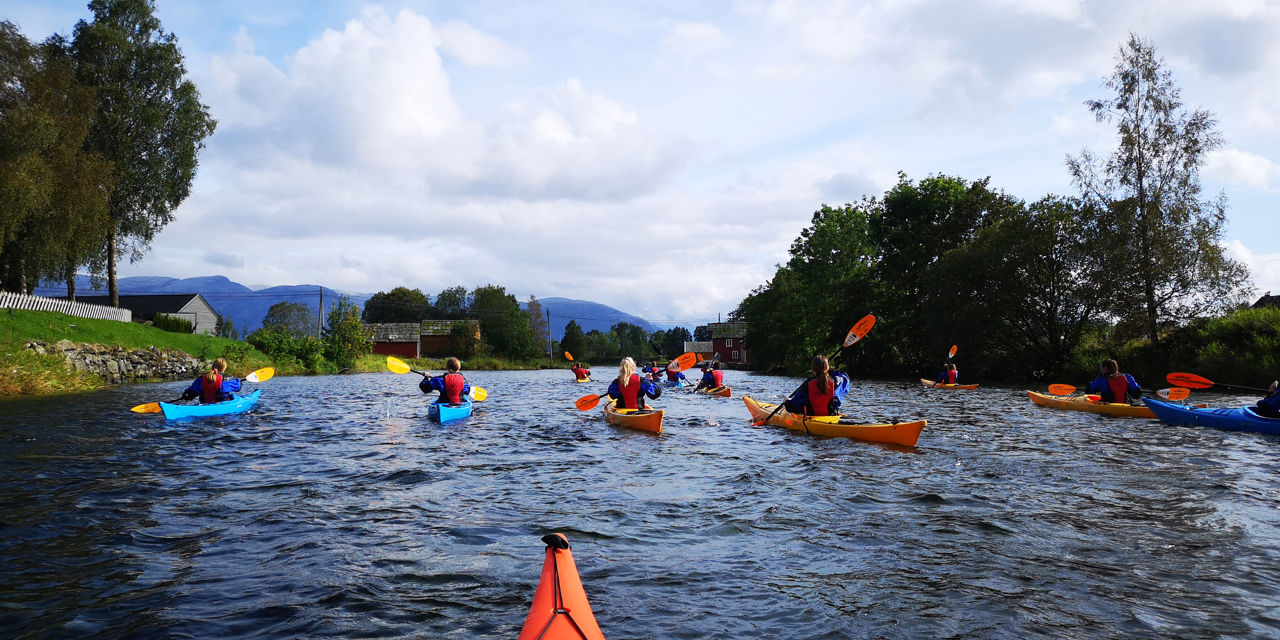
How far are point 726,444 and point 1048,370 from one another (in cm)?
2552

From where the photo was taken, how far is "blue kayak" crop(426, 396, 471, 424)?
47.0 ft

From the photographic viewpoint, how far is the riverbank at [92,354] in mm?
19266

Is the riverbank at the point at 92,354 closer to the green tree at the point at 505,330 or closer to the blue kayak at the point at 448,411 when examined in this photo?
the blue kayak at the point at 448,411

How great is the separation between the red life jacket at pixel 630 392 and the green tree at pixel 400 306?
89.7 m

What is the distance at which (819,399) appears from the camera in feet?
39.4

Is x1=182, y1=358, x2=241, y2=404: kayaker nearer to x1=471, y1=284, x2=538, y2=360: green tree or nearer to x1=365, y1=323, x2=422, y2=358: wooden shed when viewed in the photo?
x1=365, y1=323, x2=422, y2=358: wooden shed

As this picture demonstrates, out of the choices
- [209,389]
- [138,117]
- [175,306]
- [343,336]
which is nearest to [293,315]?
[175,306]

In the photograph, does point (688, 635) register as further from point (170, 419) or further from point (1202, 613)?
point (170, 419)

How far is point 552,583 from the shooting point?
302cm

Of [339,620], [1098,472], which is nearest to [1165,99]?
[1098,472]

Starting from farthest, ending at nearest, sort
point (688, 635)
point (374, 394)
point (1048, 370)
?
point (1048, 370) < point (374, 394) < point (688, 635)

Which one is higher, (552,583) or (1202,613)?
(552,583)

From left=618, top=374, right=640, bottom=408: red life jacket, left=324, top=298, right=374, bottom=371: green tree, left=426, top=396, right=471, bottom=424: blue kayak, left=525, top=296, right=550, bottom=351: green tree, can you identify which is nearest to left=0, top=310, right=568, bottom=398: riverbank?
left=324, top=298, right=374, bottom=371: green tree

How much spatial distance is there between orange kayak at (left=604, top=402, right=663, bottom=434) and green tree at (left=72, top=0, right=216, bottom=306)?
28673 millimetres
